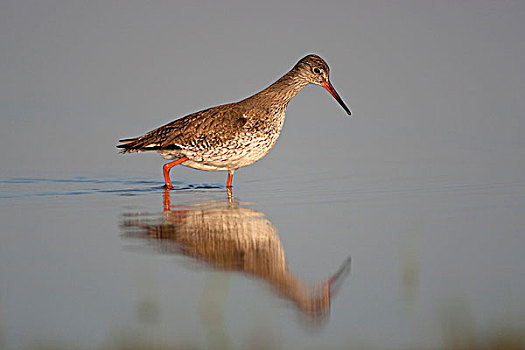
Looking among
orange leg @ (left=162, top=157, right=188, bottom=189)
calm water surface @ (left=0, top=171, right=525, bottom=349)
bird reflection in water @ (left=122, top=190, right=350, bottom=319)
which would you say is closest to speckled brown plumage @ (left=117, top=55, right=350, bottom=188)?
orange leg @ (left=162, top=157, right=188, bottom=189)

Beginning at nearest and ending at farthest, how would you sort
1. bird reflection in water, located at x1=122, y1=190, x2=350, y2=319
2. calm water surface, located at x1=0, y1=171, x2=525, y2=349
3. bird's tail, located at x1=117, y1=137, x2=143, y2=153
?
calm water surface, located at x1=0, y1=171, x2=525, y2=349, bird reflection in water, located at x1=122, y1=190, x2=350, y2=319, bird's tail, located at x1=117, y1=137, x2=143, y2=153

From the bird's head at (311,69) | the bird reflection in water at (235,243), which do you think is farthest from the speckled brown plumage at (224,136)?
the bird reflection in water at (235,243)

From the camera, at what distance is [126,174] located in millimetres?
10492

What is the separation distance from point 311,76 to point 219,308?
6433mm

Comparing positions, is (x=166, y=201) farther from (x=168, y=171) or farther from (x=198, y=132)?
(x=198, y=132)

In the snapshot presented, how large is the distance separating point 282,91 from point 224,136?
1.07 m

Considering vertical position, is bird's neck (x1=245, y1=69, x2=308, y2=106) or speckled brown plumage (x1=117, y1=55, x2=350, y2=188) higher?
bird's neck (x1=245, y1=69, x2=308, y2=106)

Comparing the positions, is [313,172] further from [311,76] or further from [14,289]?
[14,289]

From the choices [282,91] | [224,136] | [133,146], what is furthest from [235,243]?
[282,91]

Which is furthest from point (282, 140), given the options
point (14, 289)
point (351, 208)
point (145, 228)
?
point (14, 289)

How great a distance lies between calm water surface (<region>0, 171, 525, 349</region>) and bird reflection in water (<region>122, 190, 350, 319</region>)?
0.05ft

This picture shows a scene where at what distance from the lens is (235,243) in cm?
628

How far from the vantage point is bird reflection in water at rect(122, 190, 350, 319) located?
5.09 meters

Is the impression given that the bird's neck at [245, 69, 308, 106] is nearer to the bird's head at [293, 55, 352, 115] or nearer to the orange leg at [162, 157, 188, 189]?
the bird's head at [293, 55, 352, 115]
